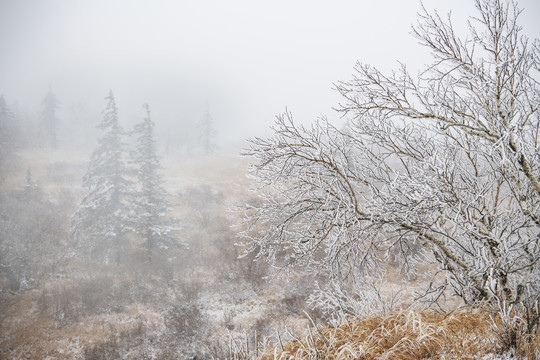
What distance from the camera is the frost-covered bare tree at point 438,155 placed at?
3201 millimetres

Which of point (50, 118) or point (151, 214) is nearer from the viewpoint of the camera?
point (151, 214)

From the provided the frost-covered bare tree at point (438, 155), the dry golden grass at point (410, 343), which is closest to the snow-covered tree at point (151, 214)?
the frost-covered bare tree at point (438, 155)

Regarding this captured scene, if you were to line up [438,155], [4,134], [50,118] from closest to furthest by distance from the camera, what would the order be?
1. [438,155]
2. [4,134]
3. [50,118]

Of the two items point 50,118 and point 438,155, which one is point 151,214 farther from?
point 50,118

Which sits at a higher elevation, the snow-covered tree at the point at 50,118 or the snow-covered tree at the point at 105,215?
the snow-covered tree at the point at 50,118

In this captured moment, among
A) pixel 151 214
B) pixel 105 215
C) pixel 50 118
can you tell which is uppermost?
pixel 50 118

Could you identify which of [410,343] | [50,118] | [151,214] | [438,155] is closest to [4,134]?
[50,118]

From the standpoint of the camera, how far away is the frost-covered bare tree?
10.5ft

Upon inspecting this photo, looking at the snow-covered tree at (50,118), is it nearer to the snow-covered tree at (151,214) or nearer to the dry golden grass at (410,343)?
the snow-covered tree at (151,214)

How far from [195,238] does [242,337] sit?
1089cm

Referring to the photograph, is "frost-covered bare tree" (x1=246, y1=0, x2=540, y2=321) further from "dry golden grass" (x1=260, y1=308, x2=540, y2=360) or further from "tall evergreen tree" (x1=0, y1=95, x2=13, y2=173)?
"tall evergreen tree" (x1=0, y1=95, x2=13, y2=173)

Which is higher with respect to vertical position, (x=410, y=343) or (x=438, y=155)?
(x=438, y=155)

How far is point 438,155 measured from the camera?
10.5ft

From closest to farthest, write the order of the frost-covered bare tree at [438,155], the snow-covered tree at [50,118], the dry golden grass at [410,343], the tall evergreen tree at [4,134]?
the dry golden grass at [410,343]
the frost-covered bare tree at [438,155]
the tall evergreen tree at [4,134]
the snow-covered tree at [50,118]
